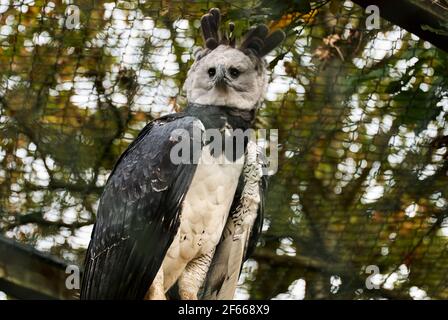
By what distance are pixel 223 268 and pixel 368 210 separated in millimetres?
1169

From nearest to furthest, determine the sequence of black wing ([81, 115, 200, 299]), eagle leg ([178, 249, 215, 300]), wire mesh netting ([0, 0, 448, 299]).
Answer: black wing ([81, 115, 200, 299]) < eagle leg ([178, 249, 215, 300]) < wire mesh netting ([0, 0, 448, 299])

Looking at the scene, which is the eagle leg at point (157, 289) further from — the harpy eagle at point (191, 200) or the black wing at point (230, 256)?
the black wing at point (230, 256)

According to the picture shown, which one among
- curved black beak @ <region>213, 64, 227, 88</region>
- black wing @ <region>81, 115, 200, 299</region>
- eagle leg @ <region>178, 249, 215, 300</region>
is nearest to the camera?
black wing @ <region>81, 115, 200, 299</region>

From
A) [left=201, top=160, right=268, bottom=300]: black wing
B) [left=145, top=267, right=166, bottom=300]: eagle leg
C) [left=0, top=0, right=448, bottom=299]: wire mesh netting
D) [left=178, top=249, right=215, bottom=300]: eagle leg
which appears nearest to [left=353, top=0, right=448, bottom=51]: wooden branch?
[left=0, top=0, right=448, bottom=299]: wire mesh netting

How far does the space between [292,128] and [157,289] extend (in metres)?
1.33

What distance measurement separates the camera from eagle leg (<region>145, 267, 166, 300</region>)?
11.5 feet

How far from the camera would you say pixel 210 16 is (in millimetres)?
3861

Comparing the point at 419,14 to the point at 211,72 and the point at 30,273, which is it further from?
the point at 30,273

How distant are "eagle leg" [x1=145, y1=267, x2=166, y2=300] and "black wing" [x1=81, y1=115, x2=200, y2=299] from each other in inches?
2.6

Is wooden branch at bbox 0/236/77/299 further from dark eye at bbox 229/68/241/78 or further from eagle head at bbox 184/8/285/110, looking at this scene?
dark eye at bbox 229/68/241/78
